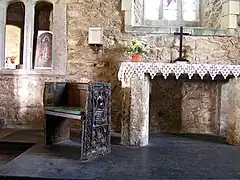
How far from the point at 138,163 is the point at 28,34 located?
2.70 m

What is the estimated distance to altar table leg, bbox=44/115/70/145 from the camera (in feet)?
10.5

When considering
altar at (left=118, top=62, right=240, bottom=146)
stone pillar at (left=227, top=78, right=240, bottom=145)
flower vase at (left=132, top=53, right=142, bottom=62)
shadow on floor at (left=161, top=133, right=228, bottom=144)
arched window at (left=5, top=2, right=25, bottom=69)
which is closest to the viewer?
altar at (left=118, top=62, right=240, bottom=146)

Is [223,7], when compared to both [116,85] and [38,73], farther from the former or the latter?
[38,73]

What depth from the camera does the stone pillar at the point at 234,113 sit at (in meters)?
3.29

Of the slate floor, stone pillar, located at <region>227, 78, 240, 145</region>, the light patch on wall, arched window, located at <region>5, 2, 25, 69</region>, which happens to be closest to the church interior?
Result: stone pillar, located at <region>227, 78, 240, 145</region>

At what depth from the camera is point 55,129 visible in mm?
3291

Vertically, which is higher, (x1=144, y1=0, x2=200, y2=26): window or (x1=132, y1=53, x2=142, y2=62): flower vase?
(x1=144, y1=0, x2=200, y2=26): window

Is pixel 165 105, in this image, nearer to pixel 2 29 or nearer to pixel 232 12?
pixel 232 12

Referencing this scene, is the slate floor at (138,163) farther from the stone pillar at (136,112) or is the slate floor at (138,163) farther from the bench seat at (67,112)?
the bench seat at (67,112)

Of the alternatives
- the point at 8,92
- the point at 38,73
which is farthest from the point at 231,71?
the point at 8,92

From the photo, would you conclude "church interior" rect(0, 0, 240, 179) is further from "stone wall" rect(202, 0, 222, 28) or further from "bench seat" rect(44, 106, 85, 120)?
"bench seat" rect(44, 106, 85, 120)

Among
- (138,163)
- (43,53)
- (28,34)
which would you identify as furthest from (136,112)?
(28,34)

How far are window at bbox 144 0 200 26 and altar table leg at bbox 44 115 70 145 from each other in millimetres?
2355

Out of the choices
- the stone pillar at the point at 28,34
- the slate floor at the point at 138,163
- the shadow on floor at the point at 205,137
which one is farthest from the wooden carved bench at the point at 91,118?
the shadow on floor at the point at 205,137
